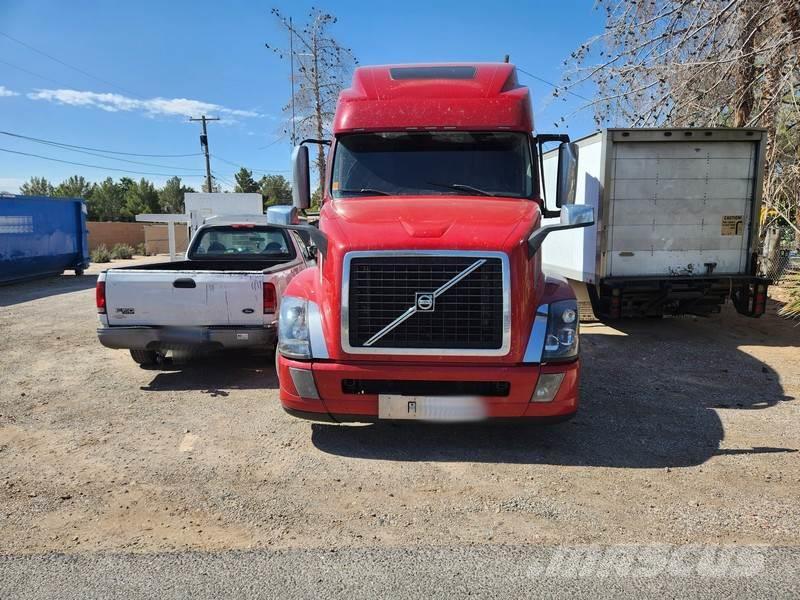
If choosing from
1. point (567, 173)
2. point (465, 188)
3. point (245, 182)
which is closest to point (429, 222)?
Answer: point (465, 188)

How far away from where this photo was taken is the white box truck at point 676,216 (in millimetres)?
8273

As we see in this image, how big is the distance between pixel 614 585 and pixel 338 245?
2716 millimetres

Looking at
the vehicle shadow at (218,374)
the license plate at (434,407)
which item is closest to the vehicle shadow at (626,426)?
the license plate at (434,407)

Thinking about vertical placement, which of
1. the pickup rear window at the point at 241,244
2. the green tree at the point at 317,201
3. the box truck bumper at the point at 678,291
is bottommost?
the box truck bumper at the point at 678,291

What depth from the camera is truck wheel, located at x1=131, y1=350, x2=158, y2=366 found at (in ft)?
21.9

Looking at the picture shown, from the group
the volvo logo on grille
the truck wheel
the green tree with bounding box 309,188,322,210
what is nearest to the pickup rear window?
the green tree with bounding box 309,188,322,210

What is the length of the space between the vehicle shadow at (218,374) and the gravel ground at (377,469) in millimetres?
45

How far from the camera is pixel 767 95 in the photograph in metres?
9.64

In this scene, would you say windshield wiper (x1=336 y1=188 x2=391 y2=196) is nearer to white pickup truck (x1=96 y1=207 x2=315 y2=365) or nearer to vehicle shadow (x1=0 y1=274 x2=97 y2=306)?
white pickup truck (x1=96 y1=207 x2=315 y2=365)

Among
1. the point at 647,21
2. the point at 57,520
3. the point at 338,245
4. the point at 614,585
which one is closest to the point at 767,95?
the point at 647,21

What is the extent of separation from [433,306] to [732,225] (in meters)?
6.59

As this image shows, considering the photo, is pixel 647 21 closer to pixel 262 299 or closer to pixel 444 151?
pixel 444 151

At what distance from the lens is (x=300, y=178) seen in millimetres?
5730

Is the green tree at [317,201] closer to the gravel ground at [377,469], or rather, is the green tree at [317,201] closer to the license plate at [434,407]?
the gravel ground at [377,469]
